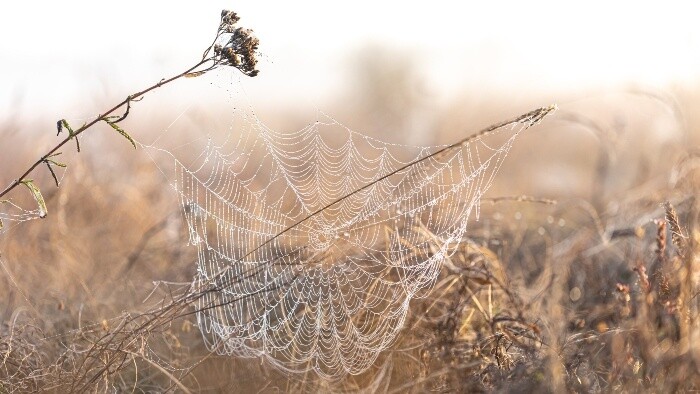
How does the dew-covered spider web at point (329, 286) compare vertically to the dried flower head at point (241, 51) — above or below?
below

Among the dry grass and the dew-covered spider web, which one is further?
the dew-covered spider web

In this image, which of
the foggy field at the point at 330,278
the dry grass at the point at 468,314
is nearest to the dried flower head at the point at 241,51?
the foggy field at the point at 330,278

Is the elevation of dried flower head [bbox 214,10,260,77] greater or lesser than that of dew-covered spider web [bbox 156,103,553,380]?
greater

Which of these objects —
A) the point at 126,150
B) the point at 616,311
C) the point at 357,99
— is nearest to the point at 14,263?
the point at 126,150

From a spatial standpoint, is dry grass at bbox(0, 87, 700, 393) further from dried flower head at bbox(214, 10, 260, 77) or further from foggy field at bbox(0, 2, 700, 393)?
dried flower head at bbox(214, 10, 260, 77)

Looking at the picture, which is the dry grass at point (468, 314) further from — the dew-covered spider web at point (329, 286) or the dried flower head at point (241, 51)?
the dried flower head at point (241, 51)

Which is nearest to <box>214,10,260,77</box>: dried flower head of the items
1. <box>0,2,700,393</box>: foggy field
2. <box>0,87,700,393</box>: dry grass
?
<box>0,2,700,393</box>: foggy field

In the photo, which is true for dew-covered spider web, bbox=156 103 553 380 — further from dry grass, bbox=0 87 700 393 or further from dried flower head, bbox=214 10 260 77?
dried flower head, bbox=214 10 260 77

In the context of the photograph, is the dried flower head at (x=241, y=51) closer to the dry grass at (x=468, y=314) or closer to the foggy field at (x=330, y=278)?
the foggy field at (x=330, y=278)

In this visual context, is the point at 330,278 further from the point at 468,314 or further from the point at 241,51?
the point at 241,51

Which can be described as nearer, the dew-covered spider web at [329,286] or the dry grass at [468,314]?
the dry grass at [468,314]
